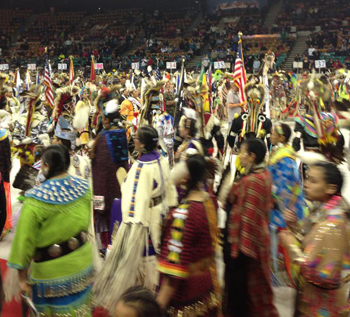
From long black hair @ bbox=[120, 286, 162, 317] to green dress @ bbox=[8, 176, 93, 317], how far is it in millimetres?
883

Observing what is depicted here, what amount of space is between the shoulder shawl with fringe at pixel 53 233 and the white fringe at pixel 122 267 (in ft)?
2.56

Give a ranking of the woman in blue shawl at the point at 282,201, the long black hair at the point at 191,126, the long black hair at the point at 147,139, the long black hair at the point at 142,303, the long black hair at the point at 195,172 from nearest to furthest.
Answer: the long black hair at the point at 142,303
the long black hair at the point at 195,172
the long black hair at the point at 147,139
the woman in blue shawl at the point at 282,201
the long black hair at the point at 191,126

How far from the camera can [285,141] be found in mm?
4297

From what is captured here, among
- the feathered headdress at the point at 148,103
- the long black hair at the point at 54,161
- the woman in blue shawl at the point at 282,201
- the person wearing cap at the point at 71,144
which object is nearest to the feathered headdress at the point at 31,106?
the feathered headdress at the point at 148,103

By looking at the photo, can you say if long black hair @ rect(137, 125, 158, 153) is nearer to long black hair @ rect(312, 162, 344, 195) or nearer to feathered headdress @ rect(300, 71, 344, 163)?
long black hair @ rect(312, 162, 344, 195)

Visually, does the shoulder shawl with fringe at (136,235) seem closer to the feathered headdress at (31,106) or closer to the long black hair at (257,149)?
the long black hair at (257,149)

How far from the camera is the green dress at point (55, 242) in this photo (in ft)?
7.86

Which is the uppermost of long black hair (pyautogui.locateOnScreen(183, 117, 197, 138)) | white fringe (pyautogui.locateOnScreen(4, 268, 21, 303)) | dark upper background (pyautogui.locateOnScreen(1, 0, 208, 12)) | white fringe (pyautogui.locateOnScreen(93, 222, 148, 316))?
dark upper background (pyautogui.locateOnScreen(1, 0, 208, 12))

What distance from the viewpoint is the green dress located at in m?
2.40

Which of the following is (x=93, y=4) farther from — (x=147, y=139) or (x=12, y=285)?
(x=12, y=285)

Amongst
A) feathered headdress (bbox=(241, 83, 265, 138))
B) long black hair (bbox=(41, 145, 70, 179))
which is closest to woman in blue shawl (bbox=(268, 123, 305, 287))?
feathered headdress (bbox=(241, 83, 265, 138))

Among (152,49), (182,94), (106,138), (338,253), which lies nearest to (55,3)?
(152,49)

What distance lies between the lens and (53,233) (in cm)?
245

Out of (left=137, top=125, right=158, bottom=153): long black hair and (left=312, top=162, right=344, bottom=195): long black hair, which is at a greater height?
(left=312, top=162, right=344, bottom=195): long black hair
